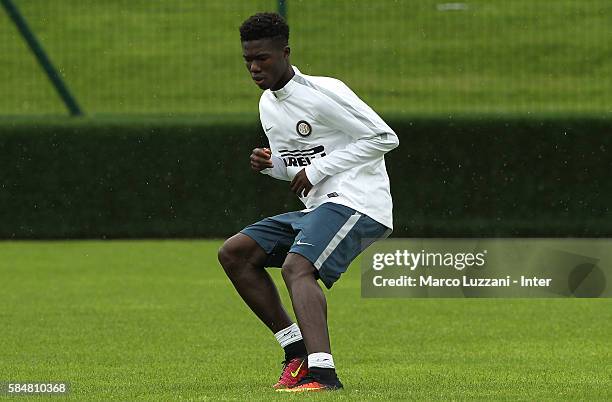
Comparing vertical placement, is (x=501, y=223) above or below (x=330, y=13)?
below

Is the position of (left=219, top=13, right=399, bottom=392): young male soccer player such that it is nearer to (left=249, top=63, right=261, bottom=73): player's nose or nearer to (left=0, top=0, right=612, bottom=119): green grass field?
(left=249, top=63, right=261, bottom=73): player's nose

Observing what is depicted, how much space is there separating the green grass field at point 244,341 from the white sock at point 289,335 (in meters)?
0.26

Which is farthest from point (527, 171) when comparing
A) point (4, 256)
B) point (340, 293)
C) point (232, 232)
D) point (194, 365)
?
point (194, 365)

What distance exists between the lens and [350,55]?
2250 cm

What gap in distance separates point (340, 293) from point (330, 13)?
307 inches

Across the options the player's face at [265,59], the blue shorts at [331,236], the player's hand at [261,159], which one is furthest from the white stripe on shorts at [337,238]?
the player's face at [265,59]

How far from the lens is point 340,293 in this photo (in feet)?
41.0

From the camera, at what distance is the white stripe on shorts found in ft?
22.8

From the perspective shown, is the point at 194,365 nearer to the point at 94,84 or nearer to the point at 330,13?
the point at 330,13

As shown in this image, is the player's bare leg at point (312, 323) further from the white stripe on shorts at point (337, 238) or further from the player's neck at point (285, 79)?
the player's neck at point (285, 79)

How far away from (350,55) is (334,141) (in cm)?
1537

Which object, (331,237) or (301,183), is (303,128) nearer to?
(301,183)

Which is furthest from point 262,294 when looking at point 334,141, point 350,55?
point 350,55

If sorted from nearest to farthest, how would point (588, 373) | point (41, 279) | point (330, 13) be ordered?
point (588, 373)
point (41, 279)
point (330, 13)
